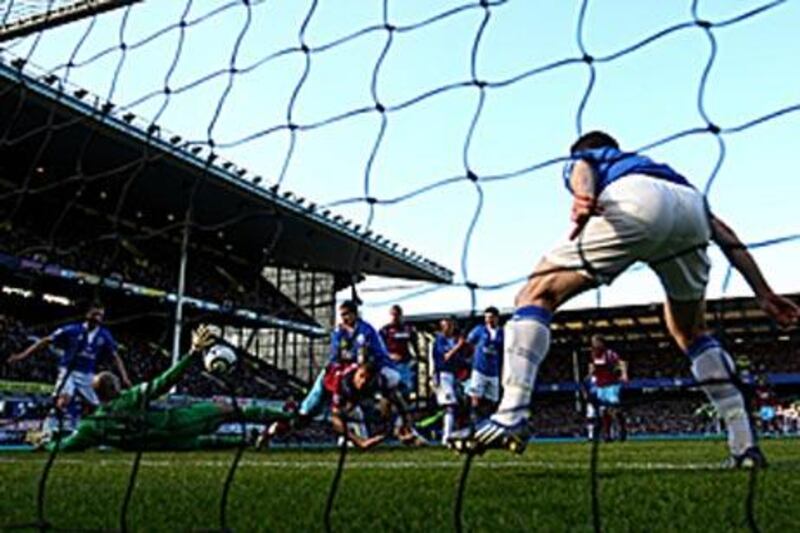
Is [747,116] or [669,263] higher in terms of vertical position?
[747,116]

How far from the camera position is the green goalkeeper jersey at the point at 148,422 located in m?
5.75

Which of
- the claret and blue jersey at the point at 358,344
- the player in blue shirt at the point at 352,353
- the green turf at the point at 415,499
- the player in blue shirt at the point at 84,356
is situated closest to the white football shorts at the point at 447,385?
the player in blue shirt at the point at 352,353

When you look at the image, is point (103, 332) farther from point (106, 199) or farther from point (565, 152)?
point (106, 199)

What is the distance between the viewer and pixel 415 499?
2.94 m

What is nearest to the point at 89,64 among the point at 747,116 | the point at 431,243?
the point at 431,243

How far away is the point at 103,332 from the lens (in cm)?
932

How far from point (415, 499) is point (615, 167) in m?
1.38

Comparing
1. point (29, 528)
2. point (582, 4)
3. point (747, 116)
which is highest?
point (582, 4)

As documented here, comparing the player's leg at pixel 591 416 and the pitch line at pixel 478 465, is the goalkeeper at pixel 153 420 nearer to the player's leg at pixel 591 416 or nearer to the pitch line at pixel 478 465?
the pitch line at pixel 478 465

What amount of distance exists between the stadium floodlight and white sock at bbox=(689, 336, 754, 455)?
3023mm

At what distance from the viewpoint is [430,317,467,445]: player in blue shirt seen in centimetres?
1010

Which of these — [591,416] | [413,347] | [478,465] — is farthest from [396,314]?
[478,465]

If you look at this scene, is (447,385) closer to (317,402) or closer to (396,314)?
(396,314)

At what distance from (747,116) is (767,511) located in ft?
3.71
